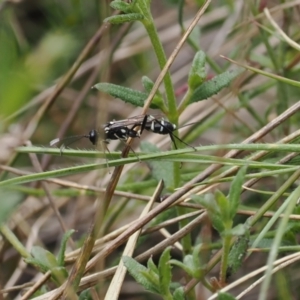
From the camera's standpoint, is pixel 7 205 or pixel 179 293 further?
pixel 179 293

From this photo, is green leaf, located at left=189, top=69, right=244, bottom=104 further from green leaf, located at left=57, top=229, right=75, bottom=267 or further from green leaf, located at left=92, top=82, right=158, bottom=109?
green leaf, located at left=57, top=229, right=75, bottom=267

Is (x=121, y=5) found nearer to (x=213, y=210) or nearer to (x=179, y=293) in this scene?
(x=213, y=210)

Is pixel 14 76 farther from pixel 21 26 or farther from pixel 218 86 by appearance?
pixel 21 26

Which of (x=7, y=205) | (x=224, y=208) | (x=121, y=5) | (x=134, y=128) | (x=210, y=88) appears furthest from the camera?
(x=134, y=128)

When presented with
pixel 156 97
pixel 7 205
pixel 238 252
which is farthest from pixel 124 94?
pixel 7 205

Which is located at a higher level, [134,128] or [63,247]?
[134,128]

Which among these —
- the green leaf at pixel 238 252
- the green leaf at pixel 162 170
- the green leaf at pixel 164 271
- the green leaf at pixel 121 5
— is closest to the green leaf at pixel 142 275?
the green leaf at pixel 164 271

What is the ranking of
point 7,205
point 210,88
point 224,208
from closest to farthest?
point 7,205 < point 224,208 < point 210,88
